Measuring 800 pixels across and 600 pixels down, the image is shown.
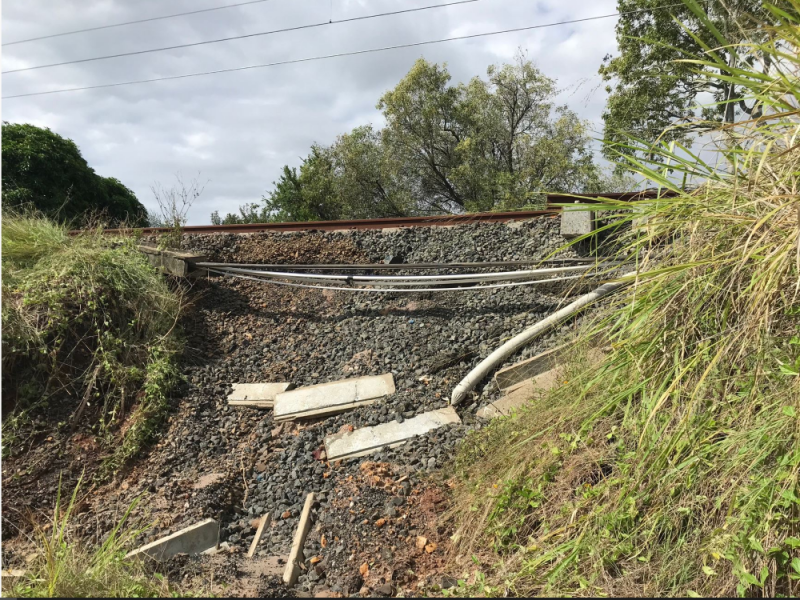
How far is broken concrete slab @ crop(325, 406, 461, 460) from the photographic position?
16.8ft

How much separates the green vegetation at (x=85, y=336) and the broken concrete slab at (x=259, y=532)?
6.42 ft

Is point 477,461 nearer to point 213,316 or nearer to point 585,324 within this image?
point 585,324

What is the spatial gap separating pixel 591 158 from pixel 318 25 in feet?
45.7

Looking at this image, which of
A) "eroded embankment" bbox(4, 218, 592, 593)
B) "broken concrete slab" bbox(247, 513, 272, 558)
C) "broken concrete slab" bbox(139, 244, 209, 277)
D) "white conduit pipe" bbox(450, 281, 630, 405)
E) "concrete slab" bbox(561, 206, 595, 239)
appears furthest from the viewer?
"broken concrete slab" bbox(139, 244, 209, 277)

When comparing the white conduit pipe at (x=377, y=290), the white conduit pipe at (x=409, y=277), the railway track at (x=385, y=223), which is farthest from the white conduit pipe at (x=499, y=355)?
the railway track at (x=385, y=223)

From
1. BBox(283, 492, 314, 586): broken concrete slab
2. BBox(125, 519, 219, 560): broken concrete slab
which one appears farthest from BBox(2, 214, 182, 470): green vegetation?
BBox(283, 492, 314, 586): broken concrete slab

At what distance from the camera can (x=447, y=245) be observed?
7.57 metres

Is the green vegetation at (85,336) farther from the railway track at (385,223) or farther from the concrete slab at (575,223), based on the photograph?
the concrete slab at (575,223)

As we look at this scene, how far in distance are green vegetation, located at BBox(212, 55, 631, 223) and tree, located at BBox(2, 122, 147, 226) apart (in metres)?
8.18

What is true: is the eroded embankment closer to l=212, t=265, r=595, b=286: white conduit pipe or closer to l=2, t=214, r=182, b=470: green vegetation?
l=212, t=265, r=595, b=286: white conduit pipe

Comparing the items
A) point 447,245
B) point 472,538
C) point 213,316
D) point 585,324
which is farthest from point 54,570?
point 447,245

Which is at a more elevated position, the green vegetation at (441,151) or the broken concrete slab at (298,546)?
the green vegetation at (441,151)

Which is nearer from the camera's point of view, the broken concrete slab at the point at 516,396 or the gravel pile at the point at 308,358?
the gravel pile at the point at 308,358

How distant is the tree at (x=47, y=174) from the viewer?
686 inches
